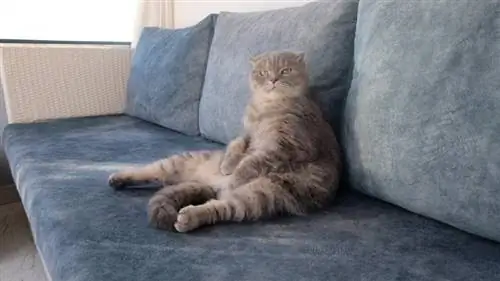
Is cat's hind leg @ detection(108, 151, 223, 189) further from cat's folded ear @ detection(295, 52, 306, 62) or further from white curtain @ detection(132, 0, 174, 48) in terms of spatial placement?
white curtain @ detection(132, 0, 174, 48)

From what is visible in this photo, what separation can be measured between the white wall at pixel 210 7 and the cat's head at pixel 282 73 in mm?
615

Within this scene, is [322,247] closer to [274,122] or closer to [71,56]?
[274,122]

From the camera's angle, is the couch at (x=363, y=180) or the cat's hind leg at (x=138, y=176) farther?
the cat's hind leg at (x=138, y=176)

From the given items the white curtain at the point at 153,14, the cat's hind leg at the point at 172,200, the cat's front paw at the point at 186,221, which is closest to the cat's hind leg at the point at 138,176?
the cat's hind leg at the point at 172,200

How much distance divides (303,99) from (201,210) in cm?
42

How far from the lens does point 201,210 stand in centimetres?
80

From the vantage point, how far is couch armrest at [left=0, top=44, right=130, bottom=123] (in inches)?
73.0

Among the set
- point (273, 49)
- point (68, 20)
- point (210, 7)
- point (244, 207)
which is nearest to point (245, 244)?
point (244, 207)

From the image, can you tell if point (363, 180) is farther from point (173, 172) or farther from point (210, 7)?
point (210, 7)

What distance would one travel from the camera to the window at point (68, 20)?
2189 millimetres

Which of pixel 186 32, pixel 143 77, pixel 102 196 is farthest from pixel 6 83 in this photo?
pixel 102 196

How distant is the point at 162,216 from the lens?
790 millimetres

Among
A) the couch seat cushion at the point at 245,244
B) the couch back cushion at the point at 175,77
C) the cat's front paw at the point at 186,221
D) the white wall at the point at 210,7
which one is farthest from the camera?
the white wall at the point at 210,7

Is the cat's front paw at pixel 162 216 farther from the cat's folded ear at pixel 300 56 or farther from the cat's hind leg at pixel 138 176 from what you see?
the cat's folded ear at pixel 300 56
